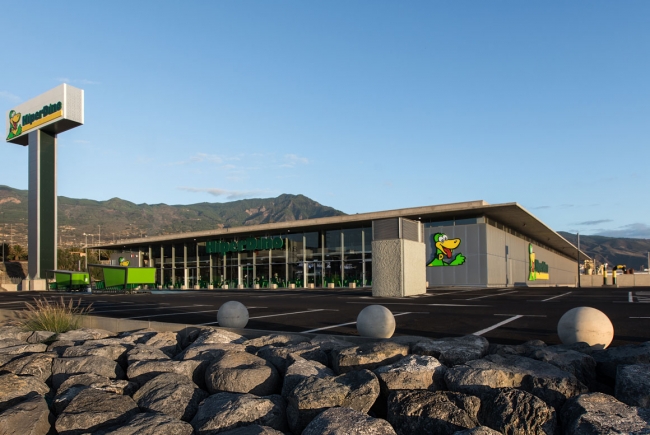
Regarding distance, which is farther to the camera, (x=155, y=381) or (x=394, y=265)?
(x=394, y=265)

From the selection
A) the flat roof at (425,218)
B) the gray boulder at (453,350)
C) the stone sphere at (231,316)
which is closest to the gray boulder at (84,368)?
the stone sphere at (231,316)

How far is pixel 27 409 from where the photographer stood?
16.2ft

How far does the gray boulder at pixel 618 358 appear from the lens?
5.26m

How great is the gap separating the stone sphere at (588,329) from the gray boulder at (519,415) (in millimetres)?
2744

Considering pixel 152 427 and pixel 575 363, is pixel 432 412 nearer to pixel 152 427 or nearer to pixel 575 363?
pixel 575 363

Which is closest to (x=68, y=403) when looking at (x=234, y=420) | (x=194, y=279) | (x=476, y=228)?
(x=234, y=420)

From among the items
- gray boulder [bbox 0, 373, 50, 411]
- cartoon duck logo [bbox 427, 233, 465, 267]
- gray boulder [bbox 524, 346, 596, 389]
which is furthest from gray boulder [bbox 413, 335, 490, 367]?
cartoon duck logo [bbox 427, 233, 465, 267]

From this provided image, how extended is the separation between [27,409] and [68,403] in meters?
0.42

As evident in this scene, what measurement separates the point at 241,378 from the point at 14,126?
5552 cm

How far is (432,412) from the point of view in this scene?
432cm

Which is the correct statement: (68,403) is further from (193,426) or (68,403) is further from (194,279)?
(194,279)

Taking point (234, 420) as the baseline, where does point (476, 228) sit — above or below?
above

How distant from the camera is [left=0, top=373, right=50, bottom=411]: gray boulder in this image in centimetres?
548

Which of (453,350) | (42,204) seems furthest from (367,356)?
(42,204)
